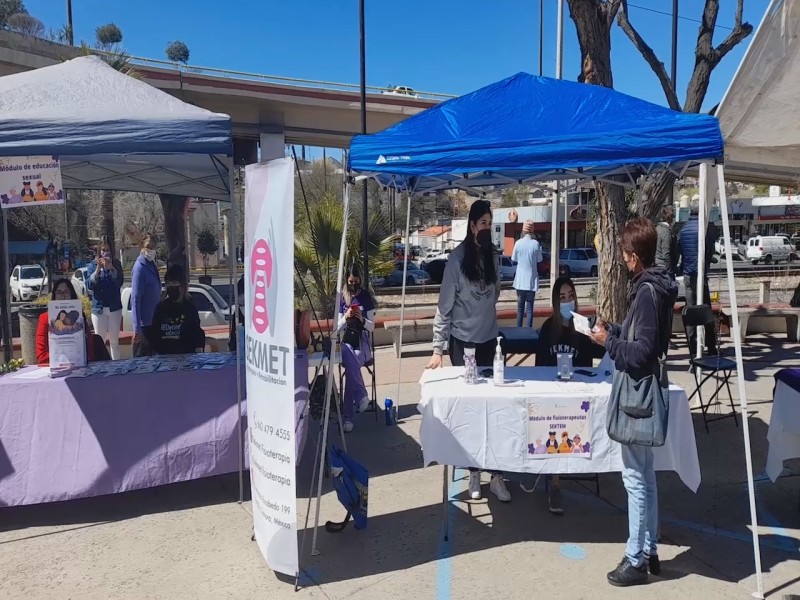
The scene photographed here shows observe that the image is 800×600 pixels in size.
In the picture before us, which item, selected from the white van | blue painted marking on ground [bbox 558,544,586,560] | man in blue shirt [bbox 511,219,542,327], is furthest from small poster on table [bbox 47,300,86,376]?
the white van

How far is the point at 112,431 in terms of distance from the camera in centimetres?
421

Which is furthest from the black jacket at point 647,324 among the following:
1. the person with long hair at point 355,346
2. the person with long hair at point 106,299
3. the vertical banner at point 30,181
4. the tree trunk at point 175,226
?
the tree trunk at point 175,226

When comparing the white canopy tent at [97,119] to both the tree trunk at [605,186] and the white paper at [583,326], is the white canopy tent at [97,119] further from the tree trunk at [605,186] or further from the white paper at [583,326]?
the tree trunk at [605,186]

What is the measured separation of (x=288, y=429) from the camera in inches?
124

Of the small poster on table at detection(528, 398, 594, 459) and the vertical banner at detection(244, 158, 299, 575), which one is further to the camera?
the small poster on table at detection(528, 398, 594, 459)

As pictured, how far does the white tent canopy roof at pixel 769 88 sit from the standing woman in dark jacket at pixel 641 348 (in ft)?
7.61

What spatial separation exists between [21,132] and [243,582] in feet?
9.71

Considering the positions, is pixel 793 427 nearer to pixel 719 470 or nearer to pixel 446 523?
pixel 719 470

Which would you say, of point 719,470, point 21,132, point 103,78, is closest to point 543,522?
point 719,470

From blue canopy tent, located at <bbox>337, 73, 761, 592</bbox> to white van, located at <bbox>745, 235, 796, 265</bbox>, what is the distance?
137 feet

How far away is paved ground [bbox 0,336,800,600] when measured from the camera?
10.8ft

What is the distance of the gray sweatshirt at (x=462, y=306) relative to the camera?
4.31 m

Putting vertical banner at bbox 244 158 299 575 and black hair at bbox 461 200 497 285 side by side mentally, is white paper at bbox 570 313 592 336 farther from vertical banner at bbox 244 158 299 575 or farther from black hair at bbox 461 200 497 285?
vertical banner at bbox 244 158 299 575

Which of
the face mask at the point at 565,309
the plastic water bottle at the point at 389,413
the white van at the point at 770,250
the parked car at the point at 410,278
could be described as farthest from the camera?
the white van at the point at 770,250
